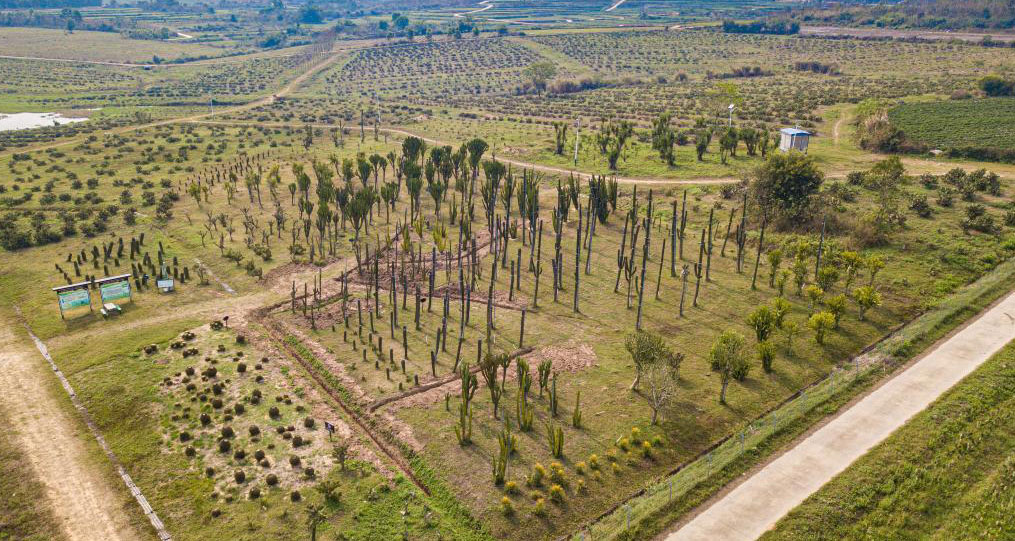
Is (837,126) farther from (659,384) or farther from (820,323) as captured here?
(659,384)

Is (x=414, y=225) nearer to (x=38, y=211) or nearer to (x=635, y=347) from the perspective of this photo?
(x=635, y=347)

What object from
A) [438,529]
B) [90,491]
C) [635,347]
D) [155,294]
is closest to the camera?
[438,529]

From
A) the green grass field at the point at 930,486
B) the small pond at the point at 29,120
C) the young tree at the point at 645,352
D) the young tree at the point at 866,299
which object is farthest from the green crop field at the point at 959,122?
the small pond at the point at 29,120

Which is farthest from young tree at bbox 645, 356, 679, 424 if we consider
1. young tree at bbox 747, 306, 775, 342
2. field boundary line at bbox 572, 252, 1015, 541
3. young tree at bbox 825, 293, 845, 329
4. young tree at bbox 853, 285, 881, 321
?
young tree at bbox 853, 285, 881, 321

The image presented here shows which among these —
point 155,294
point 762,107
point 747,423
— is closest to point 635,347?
point 747,423

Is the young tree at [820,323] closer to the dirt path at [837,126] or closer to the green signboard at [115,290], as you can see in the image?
the green signboard at [115,290]
